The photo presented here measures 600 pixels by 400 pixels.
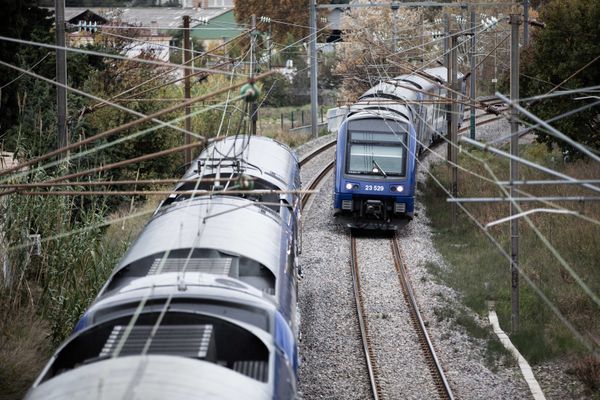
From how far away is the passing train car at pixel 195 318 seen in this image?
634 centimetres

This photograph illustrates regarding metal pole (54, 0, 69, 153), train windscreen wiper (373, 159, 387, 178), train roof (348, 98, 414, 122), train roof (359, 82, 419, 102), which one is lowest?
train windscreen wiper (373, 159, 387, 178)

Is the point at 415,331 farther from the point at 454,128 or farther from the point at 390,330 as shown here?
the point at 454,128

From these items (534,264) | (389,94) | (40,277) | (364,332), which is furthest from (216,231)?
(389,94)

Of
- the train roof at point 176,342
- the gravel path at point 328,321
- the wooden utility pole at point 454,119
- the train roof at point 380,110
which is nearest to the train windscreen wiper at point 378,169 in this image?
the train roof at point 380,110

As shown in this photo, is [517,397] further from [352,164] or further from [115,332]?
[352,164]

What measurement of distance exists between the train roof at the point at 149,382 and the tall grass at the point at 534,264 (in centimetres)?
901

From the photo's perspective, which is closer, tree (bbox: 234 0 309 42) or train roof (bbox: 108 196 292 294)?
train roof (bbox: 108 196 292 294)

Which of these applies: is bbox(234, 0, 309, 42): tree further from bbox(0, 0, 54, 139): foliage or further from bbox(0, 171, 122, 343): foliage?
bbox(0, 171, 122, 343): foliage

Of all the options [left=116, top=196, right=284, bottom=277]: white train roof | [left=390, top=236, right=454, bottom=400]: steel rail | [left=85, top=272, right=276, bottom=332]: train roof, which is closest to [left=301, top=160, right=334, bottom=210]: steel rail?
[left=390, top=236, right=454, bottom=400]: steel rail

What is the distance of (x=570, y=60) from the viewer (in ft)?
88.1

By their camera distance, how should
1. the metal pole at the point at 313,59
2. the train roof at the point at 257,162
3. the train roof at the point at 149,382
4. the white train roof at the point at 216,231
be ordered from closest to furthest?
1. the train roof at the point at 149,382
2. the white train roof at the point at 216,231
3. the train roof at the point at 257,162
4. the metal pole at the point at 313,59

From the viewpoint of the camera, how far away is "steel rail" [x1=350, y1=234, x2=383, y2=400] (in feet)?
44.8

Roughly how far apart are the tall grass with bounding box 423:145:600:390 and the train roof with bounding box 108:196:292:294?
5871mm

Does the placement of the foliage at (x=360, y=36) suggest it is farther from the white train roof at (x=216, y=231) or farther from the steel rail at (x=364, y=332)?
the white train roof at (x=216, y=231)
